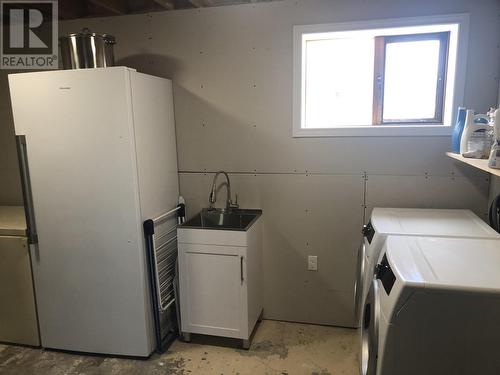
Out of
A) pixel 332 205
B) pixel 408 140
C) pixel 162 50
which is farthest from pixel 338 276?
pixel 162 50

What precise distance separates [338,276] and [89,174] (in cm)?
184

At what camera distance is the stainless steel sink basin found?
265 cm

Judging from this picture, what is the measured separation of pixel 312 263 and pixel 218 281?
73 centimetres

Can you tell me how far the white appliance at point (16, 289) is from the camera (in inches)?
94.7

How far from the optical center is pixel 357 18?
2.30 meters

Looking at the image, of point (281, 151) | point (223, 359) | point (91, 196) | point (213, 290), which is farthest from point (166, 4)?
point (223, 359)

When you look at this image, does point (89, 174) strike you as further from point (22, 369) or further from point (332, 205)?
point (332, 205)

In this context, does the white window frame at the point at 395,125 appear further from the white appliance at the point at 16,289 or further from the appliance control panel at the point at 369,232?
the white appliance at the point at 16,289

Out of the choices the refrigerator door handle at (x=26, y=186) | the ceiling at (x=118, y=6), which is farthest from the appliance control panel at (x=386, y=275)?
the refrigerator door handle at (x=26, y=186)

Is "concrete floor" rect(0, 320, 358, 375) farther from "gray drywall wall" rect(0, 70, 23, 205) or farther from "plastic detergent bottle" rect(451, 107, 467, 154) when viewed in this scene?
"plastic detergent bottle" rect(451, 107, 467, 154)

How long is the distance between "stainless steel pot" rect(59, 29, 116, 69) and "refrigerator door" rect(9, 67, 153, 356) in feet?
0.41

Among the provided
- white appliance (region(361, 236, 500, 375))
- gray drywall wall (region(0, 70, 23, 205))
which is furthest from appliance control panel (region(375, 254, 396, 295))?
gray drywall wall (region(0, 70, 23, 205))

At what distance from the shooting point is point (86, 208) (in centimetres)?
222

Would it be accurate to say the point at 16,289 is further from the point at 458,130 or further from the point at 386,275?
the point at 458,130
